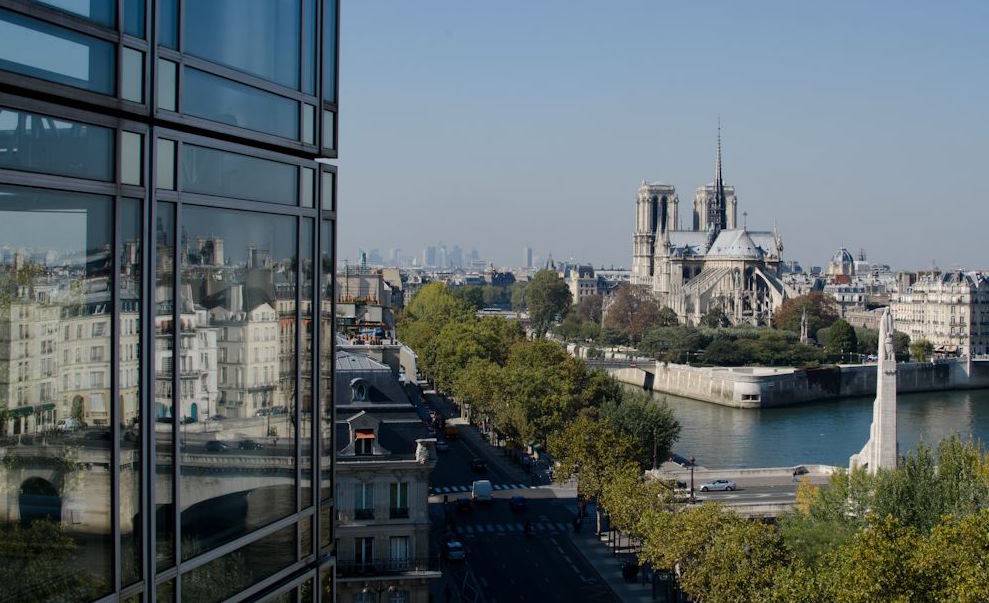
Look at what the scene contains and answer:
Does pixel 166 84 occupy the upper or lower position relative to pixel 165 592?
upper

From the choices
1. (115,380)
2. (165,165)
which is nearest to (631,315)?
(165,165)

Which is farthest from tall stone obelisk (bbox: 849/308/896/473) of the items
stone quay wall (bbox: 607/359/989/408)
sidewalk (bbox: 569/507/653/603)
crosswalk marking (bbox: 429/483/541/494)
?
stone quay wall (bbox: 607/359/989/408)

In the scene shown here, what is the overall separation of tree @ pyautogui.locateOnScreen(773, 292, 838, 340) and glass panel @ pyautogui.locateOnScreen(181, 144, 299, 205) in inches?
3404

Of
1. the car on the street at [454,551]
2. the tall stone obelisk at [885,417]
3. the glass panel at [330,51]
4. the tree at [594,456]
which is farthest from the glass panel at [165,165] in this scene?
the tall stone obelisk at [885,417]

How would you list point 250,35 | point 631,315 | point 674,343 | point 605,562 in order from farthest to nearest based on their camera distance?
point 631,315 < point 674,343 < point 605,562 < point 250,35

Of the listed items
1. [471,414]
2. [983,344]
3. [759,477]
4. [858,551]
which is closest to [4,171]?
[858,551]

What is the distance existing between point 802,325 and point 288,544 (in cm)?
8482

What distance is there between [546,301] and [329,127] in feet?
350

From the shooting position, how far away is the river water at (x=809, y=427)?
43750 millimetres

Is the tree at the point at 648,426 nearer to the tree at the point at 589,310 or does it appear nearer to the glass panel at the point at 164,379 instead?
the glass panel at the point at 164,379

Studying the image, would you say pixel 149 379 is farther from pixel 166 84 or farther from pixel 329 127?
pixel 329 127

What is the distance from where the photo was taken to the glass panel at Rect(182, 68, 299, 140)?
4.75 meters

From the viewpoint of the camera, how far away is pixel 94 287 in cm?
423

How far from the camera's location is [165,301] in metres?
4.62
